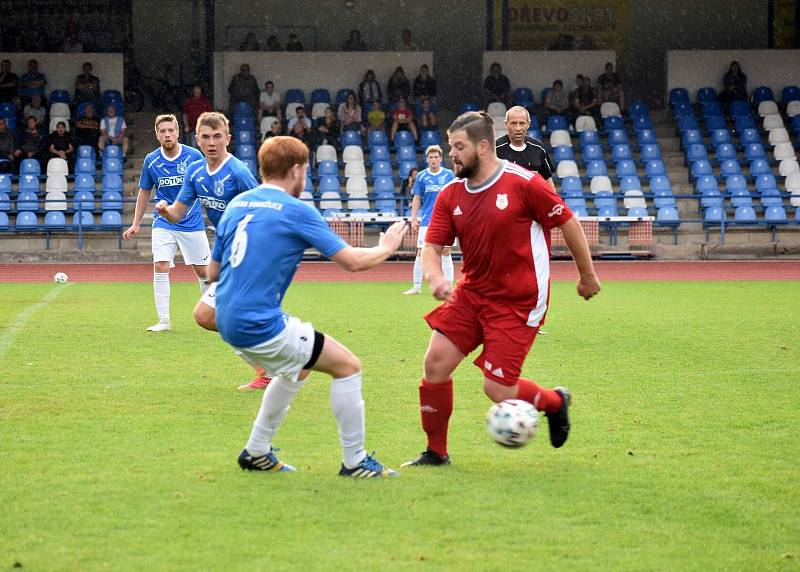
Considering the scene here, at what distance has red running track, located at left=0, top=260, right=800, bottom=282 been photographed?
67.8 ft

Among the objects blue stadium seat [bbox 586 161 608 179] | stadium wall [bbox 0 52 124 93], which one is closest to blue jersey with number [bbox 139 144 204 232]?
blue stadium seat [bbox 586 161 608 179]

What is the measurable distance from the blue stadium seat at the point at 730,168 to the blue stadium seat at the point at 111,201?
583 inches

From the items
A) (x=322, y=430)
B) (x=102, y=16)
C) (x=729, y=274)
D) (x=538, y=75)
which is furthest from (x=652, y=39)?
(x=322, y=430)

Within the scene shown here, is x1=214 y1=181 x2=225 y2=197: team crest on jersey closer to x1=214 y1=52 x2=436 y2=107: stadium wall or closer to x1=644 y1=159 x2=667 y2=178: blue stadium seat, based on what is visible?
x1=644 y1=159 x2=667 y2=178: blue stadium seat

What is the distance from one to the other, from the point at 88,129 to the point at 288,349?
23.4m

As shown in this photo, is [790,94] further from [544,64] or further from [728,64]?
[544,64]

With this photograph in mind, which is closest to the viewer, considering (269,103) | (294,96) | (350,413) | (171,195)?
(350,413)

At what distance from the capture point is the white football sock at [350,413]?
561 centimetres

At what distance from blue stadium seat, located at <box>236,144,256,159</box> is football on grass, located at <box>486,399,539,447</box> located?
22.1 m

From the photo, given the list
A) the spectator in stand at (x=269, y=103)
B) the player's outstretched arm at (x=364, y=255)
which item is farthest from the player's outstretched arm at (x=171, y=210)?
the spectator in stand at (x=269, y=103)

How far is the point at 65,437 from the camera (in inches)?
264

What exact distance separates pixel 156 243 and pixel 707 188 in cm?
1909

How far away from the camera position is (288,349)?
5492 millimetres

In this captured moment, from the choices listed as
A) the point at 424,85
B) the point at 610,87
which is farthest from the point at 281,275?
the point at 610,87
